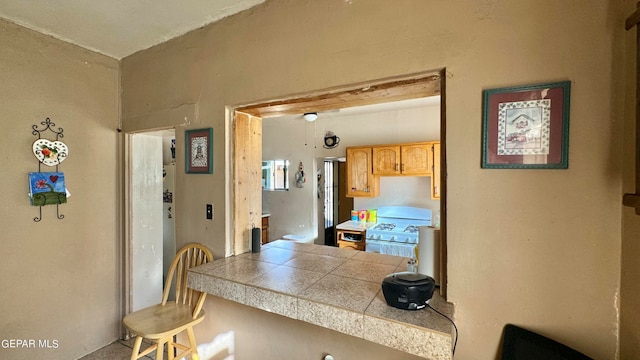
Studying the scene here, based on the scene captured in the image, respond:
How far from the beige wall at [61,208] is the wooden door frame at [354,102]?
54.7 inches

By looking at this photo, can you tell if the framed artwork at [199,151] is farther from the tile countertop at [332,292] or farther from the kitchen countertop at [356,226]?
the kitchen countertop at [356,226]

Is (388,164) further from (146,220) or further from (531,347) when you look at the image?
(146,220)

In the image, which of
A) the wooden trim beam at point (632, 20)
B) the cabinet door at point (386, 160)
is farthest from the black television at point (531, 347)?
the cabinet door at point (386, 160)

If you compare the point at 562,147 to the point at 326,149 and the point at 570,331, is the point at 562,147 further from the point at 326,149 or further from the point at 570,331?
the point at 326,149

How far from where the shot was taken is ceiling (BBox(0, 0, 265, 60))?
1.62 meters

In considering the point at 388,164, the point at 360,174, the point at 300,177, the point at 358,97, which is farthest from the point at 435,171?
the point at 358,97

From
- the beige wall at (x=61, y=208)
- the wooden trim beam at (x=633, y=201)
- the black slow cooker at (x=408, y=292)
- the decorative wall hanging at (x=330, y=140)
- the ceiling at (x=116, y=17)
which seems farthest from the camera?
the decorative wall hanging at (x=330, y=140)

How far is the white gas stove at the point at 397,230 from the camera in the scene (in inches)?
124

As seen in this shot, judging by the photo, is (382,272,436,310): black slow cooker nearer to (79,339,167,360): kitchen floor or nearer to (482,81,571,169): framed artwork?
(482,81,571,169): framed artwork

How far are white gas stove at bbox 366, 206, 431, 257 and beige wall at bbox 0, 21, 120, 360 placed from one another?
9.33 ft

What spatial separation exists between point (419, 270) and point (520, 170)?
65 cm

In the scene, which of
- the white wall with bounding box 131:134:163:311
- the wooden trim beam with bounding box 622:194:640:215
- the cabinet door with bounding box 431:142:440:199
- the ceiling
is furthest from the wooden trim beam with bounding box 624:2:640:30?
the white wall with bounding box 131:134:163:311

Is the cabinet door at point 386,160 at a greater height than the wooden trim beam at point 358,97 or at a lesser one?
lesser

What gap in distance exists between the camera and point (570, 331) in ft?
3.20
